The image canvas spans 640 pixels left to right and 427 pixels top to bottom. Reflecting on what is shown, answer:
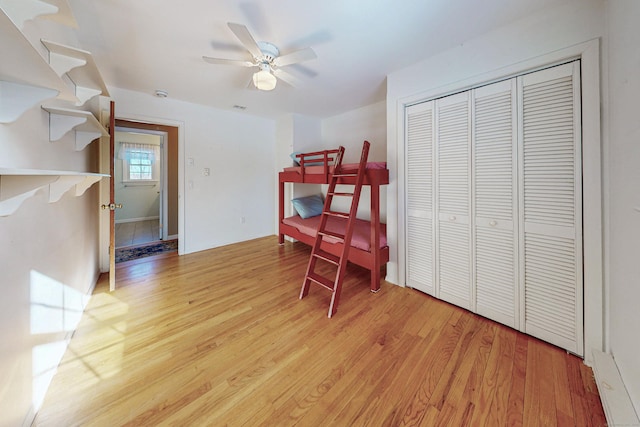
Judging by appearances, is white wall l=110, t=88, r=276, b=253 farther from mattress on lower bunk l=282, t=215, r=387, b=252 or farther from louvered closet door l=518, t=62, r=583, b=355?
louvered closet door l=518, t=62, r=583, b=355

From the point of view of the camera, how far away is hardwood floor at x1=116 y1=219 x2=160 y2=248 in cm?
420

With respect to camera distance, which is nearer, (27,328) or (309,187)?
(27,328)

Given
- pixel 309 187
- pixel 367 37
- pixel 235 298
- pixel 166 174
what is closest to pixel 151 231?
pixel 166 174

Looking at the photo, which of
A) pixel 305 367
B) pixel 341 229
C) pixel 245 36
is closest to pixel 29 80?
pixel 245 36

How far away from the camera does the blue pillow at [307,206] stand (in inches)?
153

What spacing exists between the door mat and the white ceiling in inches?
93.4

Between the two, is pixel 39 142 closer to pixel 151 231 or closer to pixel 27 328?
pixel 27 328

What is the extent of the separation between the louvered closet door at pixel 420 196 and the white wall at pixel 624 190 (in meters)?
1.10

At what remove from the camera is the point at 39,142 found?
1.28 m

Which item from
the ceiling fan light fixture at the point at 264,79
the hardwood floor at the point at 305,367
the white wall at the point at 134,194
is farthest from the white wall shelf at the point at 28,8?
the white wall at the point at 134,194

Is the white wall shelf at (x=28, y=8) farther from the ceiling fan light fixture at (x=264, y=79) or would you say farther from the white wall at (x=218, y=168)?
the white wall at (x=218, y=168)

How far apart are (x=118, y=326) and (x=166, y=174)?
334 cm

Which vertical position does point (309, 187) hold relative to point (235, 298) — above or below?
above

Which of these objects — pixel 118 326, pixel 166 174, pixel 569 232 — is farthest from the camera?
pixel 166 174
